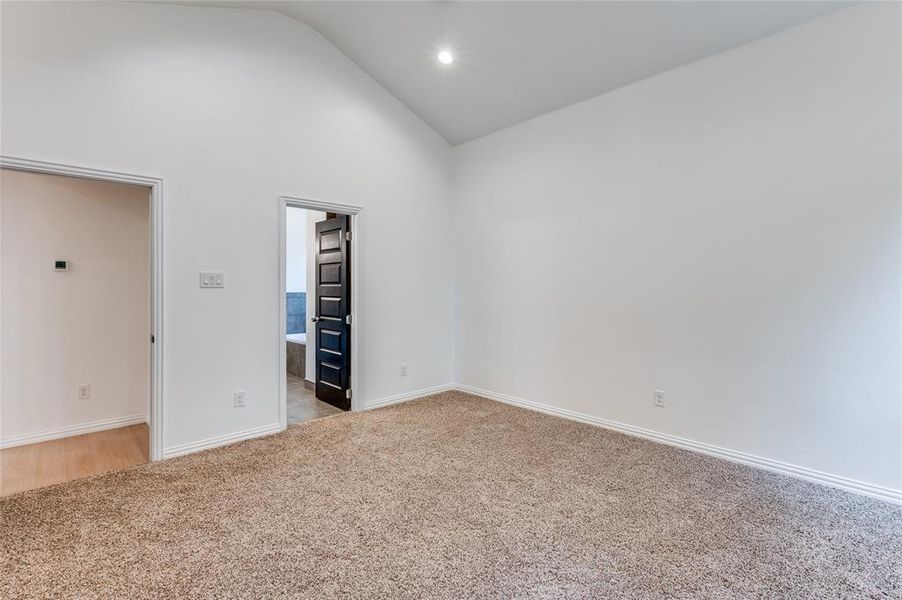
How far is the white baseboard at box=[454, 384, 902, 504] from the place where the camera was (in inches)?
96.3

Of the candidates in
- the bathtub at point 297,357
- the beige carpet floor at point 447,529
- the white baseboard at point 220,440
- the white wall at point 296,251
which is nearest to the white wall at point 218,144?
the white baseboard at point 220,440

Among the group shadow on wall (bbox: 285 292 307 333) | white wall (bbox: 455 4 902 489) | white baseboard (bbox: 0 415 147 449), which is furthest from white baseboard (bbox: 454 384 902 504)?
shadow on wall (bbox: 285 292 307 333)

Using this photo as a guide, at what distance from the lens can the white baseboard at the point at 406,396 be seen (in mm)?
4148

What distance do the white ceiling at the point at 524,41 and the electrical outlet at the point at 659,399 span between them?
254 cm

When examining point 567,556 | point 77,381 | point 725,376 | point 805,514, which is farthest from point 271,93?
point 805,514

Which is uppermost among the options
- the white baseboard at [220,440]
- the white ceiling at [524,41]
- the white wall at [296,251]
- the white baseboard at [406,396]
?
the white ceiling at [524,41]

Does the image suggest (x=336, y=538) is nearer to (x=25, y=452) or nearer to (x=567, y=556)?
(x=567, y=556)

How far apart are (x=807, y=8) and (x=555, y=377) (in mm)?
3150

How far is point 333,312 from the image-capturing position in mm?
4340

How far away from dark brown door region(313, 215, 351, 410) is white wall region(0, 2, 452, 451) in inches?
8.6

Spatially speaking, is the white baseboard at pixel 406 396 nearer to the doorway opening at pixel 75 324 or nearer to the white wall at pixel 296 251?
the doorway opening at pixel 75 324

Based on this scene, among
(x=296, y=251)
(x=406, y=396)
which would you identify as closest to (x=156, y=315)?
(x=406, y=396)

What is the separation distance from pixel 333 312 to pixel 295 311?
136 inches

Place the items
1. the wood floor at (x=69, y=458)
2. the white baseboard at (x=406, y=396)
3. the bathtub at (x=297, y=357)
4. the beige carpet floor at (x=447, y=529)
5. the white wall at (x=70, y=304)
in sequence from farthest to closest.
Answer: the bathtub at (x=297, y=357)
the white baseboard at (x=406, y=396)
the white wall at (x=70, y=304)
the wood floor at (x=69, y=458)
the beige carpet floor at (x=447, y=529)
